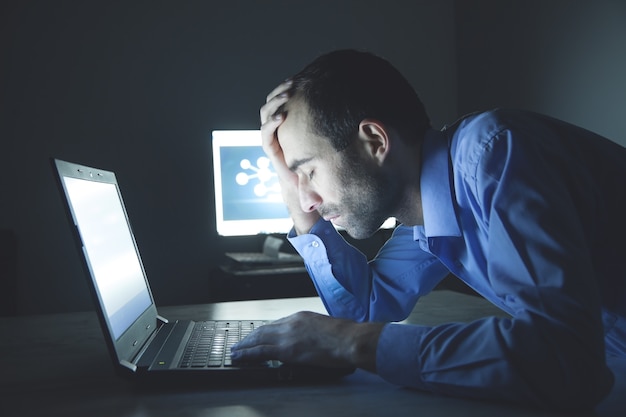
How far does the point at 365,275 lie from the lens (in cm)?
135

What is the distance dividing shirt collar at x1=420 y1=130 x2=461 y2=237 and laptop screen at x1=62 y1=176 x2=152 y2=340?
1.77 ft

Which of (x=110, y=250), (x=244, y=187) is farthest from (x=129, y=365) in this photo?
(x=244, y=187)

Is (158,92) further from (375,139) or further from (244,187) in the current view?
(375,139)

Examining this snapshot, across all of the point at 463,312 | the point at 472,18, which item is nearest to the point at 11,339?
the point at 463,312

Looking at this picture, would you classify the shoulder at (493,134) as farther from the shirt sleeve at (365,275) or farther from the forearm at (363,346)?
the shirt sleeve at (365,275)

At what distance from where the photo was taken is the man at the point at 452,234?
706 millimetres

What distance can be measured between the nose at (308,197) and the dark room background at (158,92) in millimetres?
1967

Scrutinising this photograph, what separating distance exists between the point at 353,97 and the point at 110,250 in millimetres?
526

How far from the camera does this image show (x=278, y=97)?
1238 mm

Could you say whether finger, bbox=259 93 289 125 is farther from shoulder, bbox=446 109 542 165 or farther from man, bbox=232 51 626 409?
shoulder, bbox=446 109 542 165

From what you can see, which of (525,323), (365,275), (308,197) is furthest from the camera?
(365,275)

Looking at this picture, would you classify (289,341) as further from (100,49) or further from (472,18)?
(472,18)

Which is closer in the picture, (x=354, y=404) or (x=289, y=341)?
(x=354, y=404)

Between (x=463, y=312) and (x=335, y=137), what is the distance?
1.80ft
